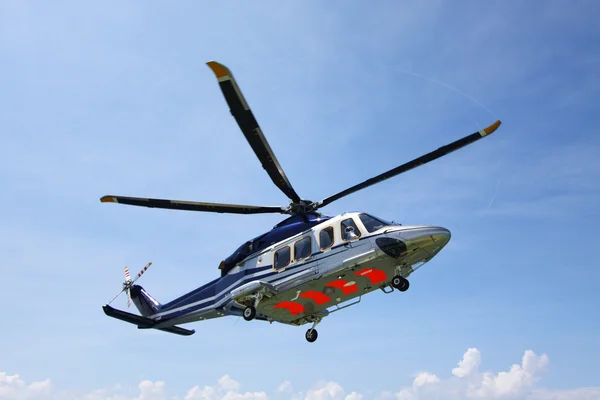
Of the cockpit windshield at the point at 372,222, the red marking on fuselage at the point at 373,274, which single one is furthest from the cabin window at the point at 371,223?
the red marking on fuselage at the point at 373,274

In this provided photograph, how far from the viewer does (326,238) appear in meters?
19.5

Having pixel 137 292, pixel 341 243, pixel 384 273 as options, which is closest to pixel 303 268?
pixel 341 243

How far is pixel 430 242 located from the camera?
17.8 meters

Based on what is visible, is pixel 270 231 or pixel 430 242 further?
pixel 270 231

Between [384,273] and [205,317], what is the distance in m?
8.56

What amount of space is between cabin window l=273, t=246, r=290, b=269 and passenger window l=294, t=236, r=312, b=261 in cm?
39

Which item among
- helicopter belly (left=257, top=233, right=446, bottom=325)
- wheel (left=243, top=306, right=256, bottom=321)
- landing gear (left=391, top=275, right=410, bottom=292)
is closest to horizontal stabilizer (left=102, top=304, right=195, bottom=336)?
wheel (left=243, top=306, right=256, bottom=321)

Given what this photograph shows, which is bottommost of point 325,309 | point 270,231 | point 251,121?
point 325,309

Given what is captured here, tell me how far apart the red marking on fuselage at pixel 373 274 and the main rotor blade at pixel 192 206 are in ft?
15.3

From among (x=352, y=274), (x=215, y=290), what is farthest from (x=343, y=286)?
(x=215, y=290)

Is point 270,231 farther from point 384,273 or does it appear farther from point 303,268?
point 384,273

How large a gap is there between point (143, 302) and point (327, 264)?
10.6 meters

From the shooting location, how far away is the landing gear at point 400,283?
18.3m

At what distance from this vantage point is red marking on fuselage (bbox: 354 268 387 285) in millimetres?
18625
